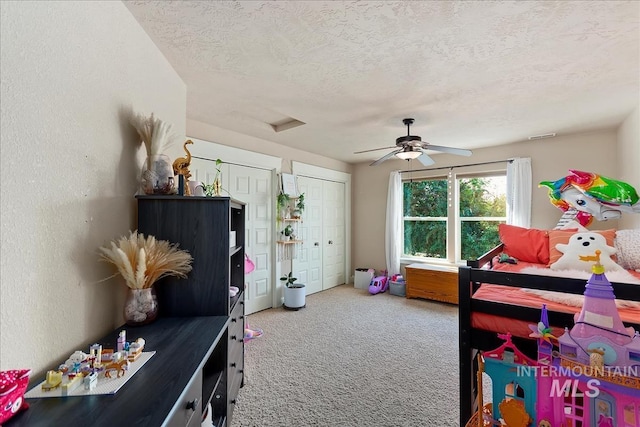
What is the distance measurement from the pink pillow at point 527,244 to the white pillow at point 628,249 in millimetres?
509

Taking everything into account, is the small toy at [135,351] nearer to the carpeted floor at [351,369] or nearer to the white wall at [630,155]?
the carpeted floor at [351,369]

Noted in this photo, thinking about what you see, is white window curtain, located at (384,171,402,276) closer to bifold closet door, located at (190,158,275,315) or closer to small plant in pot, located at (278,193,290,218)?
small plant in pot, located at (278,193,290,218)

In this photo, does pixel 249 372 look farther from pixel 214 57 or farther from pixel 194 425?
pixel 214 57

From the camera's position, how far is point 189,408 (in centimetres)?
92

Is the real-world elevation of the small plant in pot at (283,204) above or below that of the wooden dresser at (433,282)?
above

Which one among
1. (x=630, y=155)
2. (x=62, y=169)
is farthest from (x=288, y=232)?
(x=630, y=155)

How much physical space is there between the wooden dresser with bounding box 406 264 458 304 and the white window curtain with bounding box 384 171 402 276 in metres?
0.51

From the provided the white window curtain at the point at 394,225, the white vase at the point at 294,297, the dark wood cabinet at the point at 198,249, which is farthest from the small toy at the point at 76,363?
the white window curtain at the point at 394,225

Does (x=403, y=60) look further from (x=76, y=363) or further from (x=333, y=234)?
(x=333, y=234)

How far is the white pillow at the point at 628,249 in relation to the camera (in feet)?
7.47

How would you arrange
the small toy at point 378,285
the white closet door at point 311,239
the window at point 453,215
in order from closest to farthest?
1. the window at point 453,215
2. the white closet door at point 311,239
3. the small toy at point 378,285

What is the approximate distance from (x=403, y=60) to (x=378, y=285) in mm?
3615

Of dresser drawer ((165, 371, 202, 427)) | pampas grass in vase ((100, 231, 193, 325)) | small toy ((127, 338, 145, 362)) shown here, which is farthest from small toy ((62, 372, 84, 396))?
pampas grass in vase ((100, 231, 193, 325))

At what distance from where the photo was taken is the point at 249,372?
226 cm
